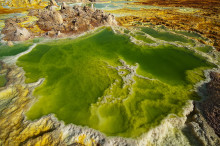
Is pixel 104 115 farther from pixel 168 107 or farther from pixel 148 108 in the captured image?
pixel 168 107

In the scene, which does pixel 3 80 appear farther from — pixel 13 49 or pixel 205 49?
pixel 205 49

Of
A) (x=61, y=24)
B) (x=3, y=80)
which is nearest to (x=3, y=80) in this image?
(x=3, y=80)

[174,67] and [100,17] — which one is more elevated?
[100,17]

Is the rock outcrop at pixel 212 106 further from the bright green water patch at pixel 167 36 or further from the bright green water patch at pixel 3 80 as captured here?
the bright green water patch at pixel 3 80

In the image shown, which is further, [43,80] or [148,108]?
[43,80]

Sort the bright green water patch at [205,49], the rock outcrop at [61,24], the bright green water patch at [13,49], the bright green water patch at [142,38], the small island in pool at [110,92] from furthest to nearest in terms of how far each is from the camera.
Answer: the rock outcrop at [61,24]
the bright green water patch at [142,38]
the bright green water patch at [13,49]
the bright green water patch at [205,49]
the small island in pool at [110,92]

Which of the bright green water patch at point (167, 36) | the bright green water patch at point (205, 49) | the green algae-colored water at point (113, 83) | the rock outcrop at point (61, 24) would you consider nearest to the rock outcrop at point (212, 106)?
the green algae-colored water at point (113, 83)

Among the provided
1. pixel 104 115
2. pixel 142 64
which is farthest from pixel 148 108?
pixel 142 64

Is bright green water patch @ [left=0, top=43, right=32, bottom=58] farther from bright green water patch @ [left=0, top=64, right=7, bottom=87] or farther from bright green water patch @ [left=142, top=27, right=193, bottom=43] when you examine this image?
bright green water patch @ [left=142, top=27, right=193, bottom=43]
